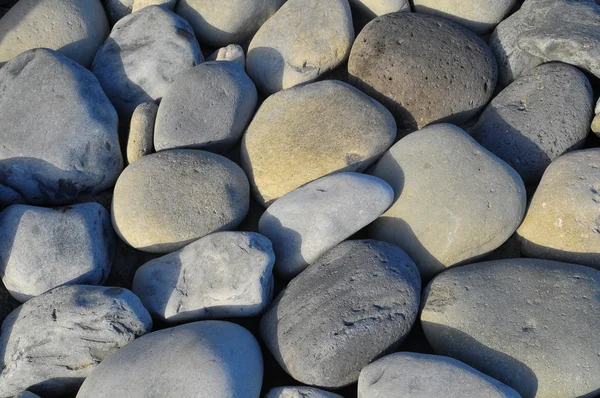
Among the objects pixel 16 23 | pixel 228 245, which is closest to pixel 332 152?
pixel 228 245

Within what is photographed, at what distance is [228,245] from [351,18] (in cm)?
143

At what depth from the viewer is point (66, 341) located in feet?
7.32

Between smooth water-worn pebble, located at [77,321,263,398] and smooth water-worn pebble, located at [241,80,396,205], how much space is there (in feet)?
2.51

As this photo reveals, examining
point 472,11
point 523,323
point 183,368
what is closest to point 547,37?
point 472,11

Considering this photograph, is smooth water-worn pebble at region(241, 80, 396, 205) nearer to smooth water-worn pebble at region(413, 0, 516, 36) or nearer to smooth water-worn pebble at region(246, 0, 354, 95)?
smooth water-worn pebble at region(246, 0, 354, 95)

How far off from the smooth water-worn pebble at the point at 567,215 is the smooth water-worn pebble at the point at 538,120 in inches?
6.5

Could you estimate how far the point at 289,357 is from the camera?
7.33 ft

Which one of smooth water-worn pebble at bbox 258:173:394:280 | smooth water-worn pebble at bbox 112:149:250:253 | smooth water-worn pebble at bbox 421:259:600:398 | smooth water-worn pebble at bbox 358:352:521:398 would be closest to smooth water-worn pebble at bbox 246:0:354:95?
smooth water-worn pebble at bbox 112:149:250:253

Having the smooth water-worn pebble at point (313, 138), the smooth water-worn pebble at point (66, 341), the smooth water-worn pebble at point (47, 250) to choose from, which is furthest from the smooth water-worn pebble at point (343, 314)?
the smooth water-worn pebble at point (47, 250)

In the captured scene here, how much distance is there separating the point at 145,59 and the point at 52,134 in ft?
2.04

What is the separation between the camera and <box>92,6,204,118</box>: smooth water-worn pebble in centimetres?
300

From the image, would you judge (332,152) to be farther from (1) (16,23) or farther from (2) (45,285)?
(1) (16,23)

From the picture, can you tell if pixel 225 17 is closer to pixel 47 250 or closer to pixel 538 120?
pixel 47 250

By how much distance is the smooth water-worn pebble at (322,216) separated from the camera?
96.9 inches
